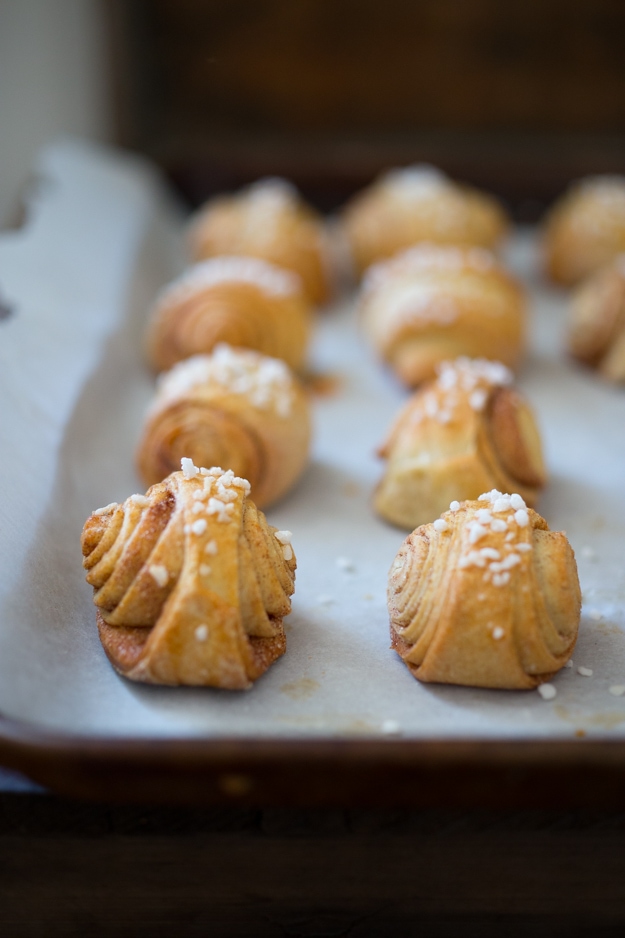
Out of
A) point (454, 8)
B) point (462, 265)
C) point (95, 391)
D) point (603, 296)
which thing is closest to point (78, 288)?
point (95, 391)

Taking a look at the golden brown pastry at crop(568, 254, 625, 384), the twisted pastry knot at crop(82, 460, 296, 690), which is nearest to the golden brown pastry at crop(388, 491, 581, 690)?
the twisted pastry knot at crop(82, 460, 296, 690)

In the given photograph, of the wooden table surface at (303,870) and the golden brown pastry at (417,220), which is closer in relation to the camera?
the wooden table surface at (303,870)

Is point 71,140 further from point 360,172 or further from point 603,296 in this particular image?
point 603,296

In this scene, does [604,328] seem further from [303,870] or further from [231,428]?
[303,870]

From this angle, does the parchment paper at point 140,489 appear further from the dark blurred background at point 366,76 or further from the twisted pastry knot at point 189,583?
the dark blurred background at point 366,76

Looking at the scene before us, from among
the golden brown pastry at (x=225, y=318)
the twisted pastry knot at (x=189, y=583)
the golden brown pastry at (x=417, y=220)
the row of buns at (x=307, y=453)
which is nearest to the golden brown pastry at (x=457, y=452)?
the row of buns at (x=307, y=453)

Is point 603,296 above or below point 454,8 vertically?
below
